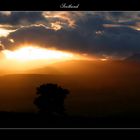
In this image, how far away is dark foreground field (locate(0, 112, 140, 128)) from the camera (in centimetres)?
170

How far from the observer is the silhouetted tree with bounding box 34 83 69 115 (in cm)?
169

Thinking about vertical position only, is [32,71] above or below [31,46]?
below

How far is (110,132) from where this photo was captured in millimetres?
1729

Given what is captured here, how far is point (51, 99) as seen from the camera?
1.74 m

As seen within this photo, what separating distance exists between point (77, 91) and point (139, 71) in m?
0.44

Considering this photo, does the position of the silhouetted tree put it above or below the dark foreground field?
above

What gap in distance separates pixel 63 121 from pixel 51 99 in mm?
171

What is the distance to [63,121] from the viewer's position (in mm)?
1715

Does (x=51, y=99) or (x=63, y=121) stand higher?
(x=51, y=99)

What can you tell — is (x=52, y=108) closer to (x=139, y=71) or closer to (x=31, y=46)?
(x=31, y=46)

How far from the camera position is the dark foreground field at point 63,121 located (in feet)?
5.57

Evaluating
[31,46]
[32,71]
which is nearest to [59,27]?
[31,46]

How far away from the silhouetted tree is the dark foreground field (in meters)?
0.05
